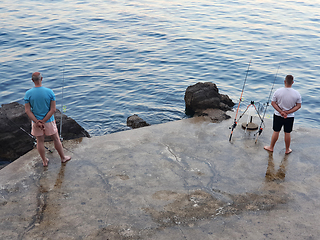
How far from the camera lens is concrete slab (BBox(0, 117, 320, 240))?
4.59m

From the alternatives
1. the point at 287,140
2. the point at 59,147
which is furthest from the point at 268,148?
the point at 59,147

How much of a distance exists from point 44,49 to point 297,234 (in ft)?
53.0

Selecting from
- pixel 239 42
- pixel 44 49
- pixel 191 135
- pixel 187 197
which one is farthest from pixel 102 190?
pixel 239 42

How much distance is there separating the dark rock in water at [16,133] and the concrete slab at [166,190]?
2.03 ft

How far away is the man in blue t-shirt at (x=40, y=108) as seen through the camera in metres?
5.50

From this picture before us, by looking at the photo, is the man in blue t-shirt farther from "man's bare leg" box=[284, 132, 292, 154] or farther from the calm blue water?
"man's bare leg" box=[284, 132, 292, 154]

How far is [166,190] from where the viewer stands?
548 cm

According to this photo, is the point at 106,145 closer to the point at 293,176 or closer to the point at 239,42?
the point at 293,176

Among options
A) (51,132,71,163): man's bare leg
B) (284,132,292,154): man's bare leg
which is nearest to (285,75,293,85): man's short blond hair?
(284,132,292,154): man's bare leg

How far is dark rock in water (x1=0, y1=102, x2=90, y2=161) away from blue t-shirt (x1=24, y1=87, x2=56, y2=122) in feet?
5.79

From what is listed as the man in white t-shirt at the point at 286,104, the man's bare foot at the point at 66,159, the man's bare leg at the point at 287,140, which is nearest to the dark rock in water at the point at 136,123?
the man's bare foot at the point at 66,159

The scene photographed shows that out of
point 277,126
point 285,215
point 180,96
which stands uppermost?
point 277,126

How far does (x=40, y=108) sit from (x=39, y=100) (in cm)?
16

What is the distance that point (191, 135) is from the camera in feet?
24.6
